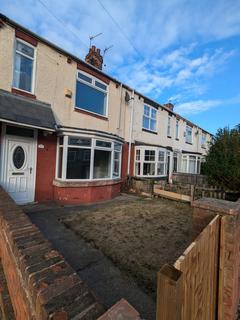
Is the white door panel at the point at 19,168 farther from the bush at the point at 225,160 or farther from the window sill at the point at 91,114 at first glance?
the bush at the point at 225,160

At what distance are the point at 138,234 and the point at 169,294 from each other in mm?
4288

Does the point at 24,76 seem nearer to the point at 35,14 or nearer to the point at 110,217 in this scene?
the point at 35,14

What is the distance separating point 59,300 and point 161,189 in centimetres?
984

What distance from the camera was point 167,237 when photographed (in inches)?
197

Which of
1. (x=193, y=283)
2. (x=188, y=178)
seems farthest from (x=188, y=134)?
(x=193, y=283)

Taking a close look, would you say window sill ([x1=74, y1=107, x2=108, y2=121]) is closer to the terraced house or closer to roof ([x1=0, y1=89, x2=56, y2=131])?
the terraced house

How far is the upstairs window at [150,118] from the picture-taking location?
46.3ft

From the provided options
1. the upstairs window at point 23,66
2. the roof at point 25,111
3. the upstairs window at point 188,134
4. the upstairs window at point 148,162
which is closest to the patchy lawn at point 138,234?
the roof at point 25,111

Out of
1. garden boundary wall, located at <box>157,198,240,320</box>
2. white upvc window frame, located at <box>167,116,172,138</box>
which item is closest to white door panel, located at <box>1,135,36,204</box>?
garden boundary wall, located at <box>157,198,240,320</box>

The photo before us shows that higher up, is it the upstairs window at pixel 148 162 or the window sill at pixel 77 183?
the upstairs window at pixel 148 162

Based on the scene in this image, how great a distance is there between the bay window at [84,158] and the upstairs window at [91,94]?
1.84m

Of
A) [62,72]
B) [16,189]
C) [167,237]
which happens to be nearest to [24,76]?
[62,72]

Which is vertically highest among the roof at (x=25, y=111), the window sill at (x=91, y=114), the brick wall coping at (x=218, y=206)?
the window sill at (x=91, y=114)

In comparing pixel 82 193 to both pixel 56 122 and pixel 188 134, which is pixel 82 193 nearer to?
pixel 56 122
